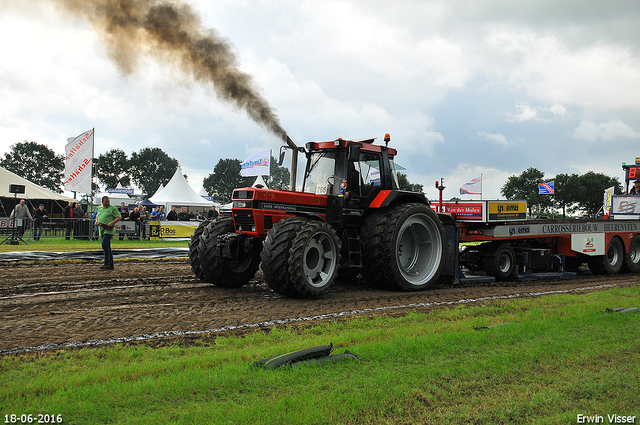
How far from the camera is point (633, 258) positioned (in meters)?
14.4

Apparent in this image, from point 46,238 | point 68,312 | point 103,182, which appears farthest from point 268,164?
point 103,182

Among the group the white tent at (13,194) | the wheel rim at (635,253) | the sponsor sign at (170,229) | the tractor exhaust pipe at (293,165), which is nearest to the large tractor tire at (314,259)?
the tractor exhaust pipe at (293,165)

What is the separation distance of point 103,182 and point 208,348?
9606cm

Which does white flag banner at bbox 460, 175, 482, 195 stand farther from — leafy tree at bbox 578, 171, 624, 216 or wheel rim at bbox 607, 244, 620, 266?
leafy tree at bbox 578, 171, 624, 216

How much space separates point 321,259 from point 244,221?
147 centimetres

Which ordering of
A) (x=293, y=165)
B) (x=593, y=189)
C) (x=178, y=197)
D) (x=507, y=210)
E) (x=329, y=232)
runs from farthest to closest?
(x=593, y=189), (x=178, y=197), (x=507, y=210), (x=293, y=165), (x=329, y=232)

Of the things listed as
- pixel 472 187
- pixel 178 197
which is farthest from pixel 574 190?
pixel 178 197

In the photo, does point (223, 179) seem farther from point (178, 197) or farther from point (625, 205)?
point (625, 205)

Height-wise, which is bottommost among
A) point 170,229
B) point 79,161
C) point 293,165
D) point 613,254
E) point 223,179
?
point 613,254

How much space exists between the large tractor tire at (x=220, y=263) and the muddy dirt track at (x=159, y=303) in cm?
25

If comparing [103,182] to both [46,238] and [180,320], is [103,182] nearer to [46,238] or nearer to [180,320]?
[46,238]

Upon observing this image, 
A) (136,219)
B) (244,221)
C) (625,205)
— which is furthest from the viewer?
(136,219)

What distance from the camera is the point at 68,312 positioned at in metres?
6.59

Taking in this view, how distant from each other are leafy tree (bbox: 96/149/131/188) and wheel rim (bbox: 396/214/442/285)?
298ft
